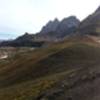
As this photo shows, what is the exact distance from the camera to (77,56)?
6581 centimetres

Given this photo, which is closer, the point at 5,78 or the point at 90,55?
the point at 5,78

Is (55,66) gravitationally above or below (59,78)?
above

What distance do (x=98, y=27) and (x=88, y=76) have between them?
157 meters

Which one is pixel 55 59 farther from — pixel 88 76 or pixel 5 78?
pixel 88 76

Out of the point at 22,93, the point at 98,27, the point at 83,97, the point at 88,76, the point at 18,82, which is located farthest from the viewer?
the point at 98,27

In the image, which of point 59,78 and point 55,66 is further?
point 55,66

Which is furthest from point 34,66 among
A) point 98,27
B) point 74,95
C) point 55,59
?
point 98,27

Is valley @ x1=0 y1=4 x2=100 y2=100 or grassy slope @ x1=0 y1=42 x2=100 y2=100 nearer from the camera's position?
valley @ x1=0 y1=4 x2=100 y2=100

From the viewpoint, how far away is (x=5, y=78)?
6038cm

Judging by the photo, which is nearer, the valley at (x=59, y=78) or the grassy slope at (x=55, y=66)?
the valley at (x=59, y=78)

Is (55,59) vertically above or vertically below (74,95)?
above

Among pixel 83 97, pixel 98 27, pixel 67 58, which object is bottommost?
pixel 83 97

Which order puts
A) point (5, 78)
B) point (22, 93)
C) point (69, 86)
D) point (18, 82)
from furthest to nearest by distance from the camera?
1. point (5, 78)
2. point (18, 82)
3. point (22, 93)
4. point (69, 86)

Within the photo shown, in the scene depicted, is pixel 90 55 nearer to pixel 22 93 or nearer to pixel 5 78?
pixel 5 78
